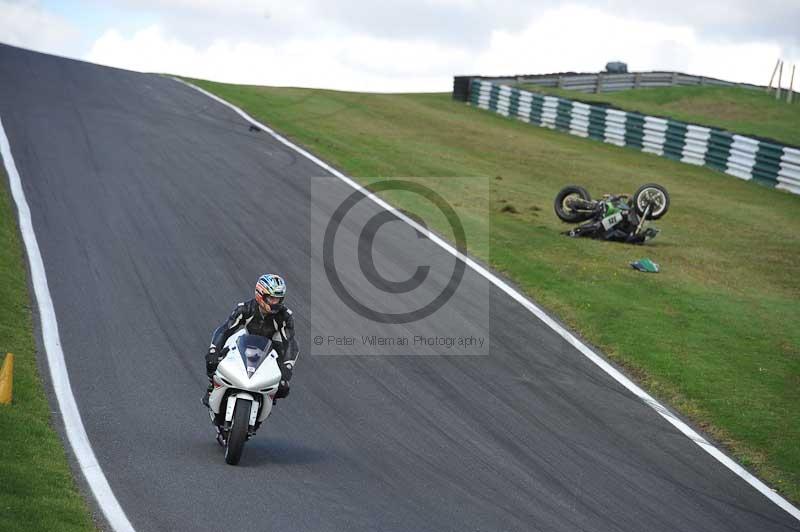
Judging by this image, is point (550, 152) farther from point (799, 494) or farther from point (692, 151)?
point (799, 494)

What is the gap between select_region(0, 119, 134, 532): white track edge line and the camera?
8258 mm

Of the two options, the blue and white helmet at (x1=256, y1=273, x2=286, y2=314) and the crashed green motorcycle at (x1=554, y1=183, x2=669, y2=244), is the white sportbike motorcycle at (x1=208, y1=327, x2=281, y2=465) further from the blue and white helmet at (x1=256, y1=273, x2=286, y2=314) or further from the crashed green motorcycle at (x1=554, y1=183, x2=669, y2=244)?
the crashed green motorcycle at (x1=554, y1=183, x2=669, y2=244)

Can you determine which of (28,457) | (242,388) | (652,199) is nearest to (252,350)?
(242,388)

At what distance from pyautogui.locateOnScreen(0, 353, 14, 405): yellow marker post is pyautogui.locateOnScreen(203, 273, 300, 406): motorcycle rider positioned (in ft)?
6.76

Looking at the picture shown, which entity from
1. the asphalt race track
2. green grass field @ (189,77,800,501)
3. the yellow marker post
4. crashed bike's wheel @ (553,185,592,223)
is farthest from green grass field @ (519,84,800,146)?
the yellow marker post

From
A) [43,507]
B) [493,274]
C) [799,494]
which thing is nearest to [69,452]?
[43,507]

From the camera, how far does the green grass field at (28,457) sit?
752 cm

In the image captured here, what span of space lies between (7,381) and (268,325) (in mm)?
2752

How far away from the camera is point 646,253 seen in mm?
20891

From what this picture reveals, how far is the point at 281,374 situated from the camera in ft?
31.3

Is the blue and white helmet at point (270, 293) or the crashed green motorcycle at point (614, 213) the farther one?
the crashed green motorcycle at point (614, 213)

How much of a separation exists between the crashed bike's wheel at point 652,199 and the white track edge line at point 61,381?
40.1 ft

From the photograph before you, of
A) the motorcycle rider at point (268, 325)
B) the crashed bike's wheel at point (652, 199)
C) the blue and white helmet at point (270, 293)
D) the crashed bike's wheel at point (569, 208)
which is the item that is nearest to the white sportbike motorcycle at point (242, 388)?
the motorcycle rider at point (268, 325)

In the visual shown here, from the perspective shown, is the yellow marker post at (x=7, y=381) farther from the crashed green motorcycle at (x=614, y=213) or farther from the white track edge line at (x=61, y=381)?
the crashed green motorcycle at (x=614, y=213)
